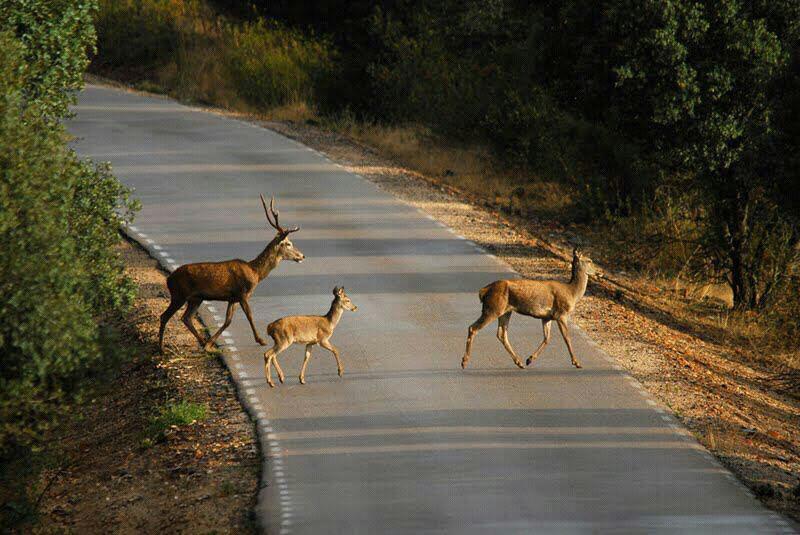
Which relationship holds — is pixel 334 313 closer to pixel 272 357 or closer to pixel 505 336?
pixel 272 357

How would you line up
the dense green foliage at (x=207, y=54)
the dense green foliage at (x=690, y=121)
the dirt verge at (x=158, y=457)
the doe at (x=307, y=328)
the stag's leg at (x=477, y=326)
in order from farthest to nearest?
the dense green foliage at (x=207, y=54) < the dense green foliage at (x=690, y=121) < the stag's leg at (x=477, y=326) < the doe at (x=307, y=328) < the dirt verge at (x=158, y=457)

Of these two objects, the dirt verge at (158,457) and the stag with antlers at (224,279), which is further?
the stag with antlers at (224,279)

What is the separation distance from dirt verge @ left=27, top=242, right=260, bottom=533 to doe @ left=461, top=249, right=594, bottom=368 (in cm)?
345

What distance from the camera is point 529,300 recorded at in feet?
57.5

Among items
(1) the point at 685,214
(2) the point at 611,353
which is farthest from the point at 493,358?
(1) the point at 685,214

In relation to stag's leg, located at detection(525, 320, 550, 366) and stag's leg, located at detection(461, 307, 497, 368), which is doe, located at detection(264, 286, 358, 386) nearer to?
stag's leg, located at detection(461, 307, 497, 368)

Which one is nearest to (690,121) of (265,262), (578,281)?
(578,281)

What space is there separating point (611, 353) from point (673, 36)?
25.2 ft

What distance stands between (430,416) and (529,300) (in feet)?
7.63

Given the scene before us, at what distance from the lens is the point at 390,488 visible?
13.9 metres

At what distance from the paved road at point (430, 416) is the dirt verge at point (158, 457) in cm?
34

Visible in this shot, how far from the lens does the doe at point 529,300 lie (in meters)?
17.5

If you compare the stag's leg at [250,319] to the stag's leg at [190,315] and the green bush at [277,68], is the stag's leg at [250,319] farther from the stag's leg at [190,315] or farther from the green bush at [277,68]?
the green bush at [277,68]

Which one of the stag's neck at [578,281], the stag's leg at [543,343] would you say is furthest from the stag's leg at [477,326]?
the stag's neck at [578,281]
